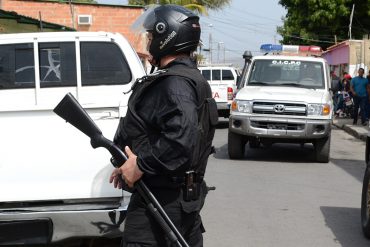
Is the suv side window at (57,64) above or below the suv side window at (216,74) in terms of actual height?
above

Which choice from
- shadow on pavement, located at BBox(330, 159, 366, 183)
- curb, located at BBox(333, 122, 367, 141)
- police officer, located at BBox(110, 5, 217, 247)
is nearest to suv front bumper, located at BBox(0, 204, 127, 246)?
police officer, located at BBox(110, 5, 217, 247)

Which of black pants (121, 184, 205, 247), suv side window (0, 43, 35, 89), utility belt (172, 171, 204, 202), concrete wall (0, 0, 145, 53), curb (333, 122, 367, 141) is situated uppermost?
concrete wall (0, 0, 145, 53)

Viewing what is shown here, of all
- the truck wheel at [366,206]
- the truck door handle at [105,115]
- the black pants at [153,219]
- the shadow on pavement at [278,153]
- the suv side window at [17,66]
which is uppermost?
the suv side window at [17,66]

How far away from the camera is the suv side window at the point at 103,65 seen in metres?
5.07

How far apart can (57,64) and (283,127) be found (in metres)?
6.40

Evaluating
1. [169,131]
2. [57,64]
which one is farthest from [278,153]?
[169,131]

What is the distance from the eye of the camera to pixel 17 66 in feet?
16.6

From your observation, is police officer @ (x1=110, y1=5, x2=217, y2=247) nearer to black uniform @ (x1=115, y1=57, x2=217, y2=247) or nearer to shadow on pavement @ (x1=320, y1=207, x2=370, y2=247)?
black uniform @ (x1=115, y1=57, x2=217, y2=247)

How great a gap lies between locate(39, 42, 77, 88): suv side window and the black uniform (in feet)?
6.95

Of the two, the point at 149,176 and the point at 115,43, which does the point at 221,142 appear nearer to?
the point at 115,43

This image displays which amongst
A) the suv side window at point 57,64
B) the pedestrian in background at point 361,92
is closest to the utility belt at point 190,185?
the suv side window at point 57,64

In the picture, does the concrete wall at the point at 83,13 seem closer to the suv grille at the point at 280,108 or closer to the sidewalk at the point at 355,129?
the sidewalk at the point at 355,129

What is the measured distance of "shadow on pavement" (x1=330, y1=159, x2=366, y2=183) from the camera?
10.1 meters

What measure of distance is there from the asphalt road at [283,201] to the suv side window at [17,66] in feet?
7.45
